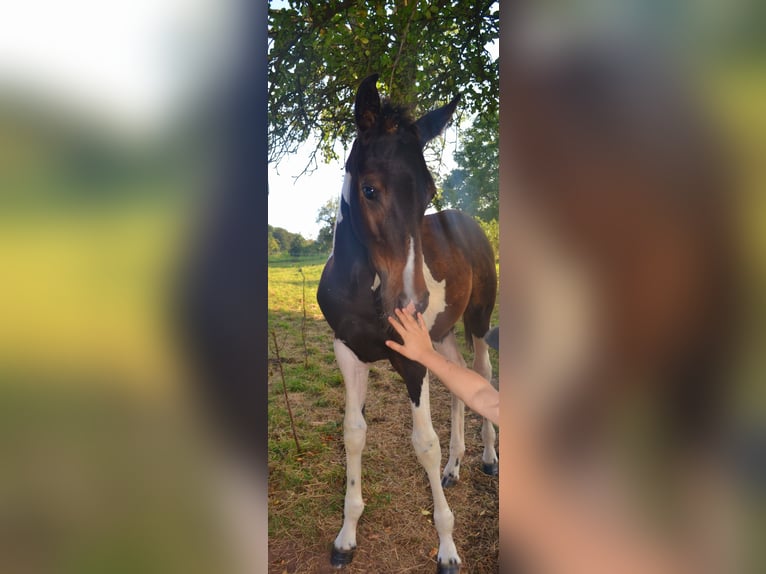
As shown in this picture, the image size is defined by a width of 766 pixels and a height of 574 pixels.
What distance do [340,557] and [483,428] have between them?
21.4 inches

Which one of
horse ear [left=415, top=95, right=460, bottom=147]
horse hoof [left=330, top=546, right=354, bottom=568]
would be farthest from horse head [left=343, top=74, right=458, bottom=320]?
horse hoof [left=330, top=546, right=354, bottom=568]

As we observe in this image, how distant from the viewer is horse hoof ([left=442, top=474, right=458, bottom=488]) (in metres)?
1.33

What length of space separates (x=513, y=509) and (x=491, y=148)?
0.87m

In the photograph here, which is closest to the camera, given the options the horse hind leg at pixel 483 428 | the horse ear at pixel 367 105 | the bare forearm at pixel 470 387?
the bare forearm at pixel 470 387

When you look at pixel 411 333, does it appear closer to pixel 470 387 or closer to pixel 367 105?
pixel 470 387

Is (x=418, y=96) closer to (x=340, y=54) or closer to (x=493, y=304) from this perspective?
(x=340, y=54)

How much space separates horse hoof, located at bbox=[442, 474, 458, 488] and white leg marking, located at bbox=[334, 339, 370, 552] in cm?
24

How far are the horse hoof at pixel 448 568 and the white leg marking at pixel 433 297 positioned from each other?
0.64 metres

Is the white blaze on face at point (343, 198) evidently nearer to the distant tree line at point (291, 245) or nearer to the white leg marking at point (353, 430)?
the distant tree line at point (291, 245)

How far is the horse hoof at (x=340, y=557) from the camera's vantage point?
128cm

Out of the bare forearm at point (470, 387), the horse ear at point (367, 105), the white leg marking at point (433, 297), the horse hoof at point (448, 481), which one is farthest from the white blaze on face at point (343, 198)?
the horse hoof at point (448, 481)

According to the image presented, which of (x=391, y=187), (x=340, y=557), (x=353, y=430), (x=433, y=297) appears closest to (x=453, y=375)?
(x=433, y=297)

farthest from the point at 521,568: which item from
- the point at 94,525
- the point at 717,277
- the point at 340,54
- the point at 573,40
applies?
the point at 340,54

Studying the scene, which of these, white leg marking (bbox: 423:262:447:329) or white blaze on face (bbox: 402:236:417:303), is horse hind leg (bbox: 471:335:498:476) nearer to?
white leg marking (bbox: 423:262:447:329)
